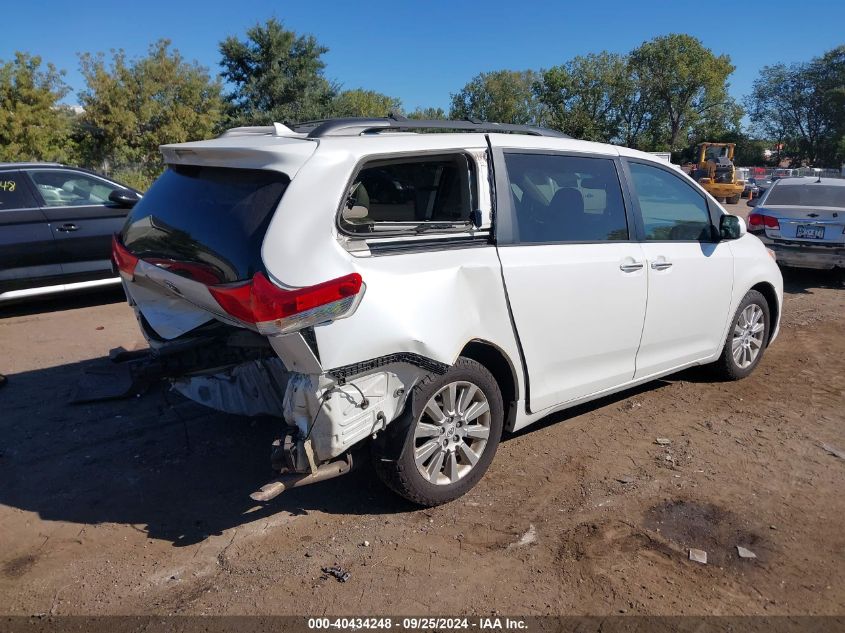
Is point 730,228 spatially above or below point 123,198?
below

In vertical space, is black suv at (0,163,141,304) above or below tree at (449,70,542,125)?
below

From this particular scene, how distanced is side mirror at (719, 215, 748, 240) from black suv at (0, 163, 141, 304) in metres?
6.48

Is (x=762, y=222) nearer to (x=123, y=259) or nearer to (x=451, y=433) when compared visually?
(x=451, y=433)

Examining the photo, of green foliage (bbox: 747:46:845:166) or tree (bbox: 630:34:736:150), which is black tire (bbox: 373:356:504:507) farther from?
green foliage (bbox: 747:46:845:166)

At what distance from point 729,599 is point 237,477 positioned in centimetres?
264

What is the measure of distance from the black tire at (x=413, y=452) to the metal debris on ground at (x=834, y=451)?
2266mm

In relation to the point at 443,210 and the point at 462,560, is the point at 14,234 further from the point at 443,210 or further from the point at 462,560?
the point at 462,560

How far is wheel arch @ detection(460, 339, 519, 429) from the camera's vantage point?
3662 millimetres

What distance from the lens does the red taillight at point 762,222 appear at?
9898 millimetres

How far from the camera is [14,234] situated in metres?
7.54

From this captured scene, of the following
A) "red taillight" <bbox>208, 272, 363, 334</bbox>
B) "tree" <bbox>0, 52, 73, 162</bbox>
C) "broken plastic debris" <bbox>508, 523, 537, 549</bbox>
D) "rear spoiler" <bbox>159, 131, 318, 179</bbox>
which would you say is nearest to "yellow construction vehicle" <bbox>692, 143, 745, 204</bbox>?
"tree" <bbox>0, 52, 73, 162</bbox>

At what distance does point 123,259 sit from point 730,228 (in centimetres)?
423

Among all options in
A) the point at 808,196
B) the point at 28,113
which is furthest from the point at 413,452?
the point at 28,113

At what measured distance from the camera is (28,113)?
2411 centimetres
